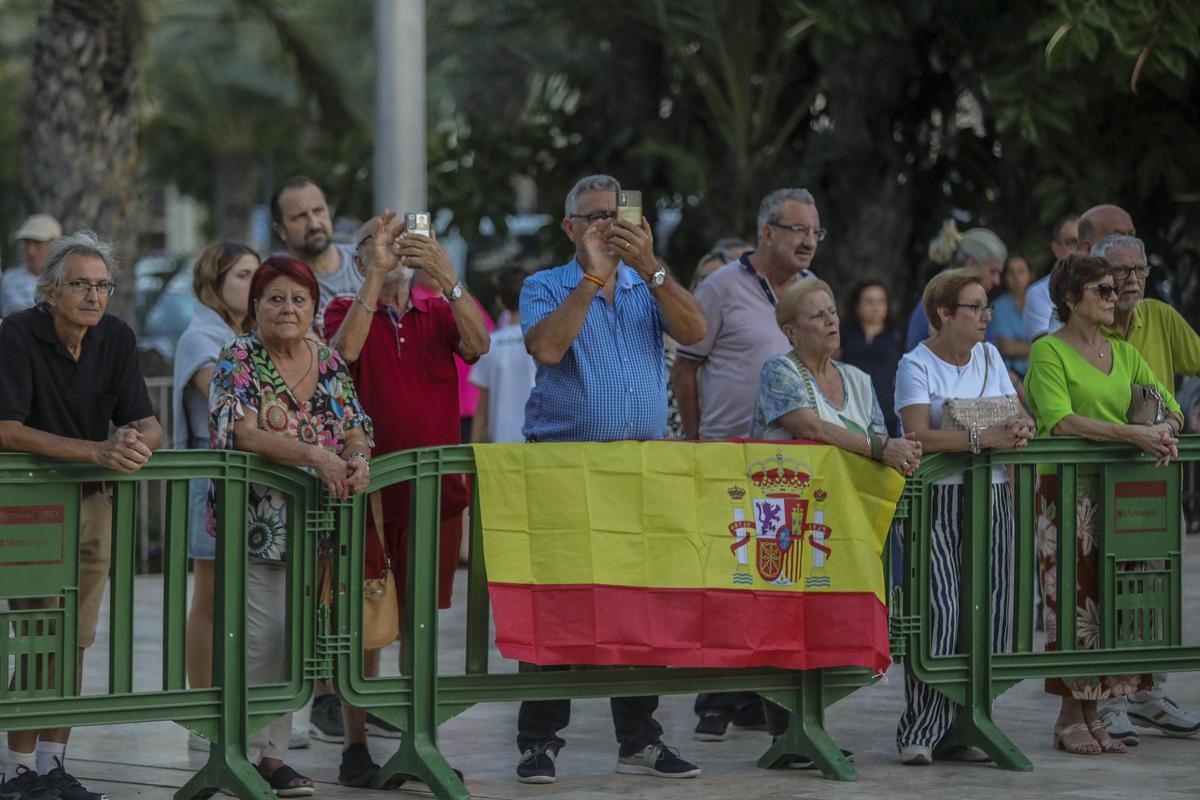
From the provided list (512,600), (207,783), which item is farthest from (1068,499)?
(207,783)

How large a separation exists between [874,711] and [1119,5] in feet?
19.2

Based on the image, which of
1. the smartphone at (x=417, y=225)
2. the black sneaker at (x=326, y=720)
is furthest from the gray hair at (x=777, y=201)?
the black sneaker at (x=326, y=720)

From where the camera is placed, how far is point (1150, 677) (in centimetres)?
796

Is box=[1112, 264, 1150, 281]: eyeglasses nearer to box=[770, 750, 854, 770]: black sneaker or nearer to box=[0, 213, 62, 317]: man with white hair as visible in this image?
box=[770, 750, 854, 770]: black sneaker

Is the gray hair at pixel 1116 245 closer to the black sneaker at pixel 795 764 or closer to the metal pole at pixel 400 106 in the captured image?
the black sneaker at pixel 795 764

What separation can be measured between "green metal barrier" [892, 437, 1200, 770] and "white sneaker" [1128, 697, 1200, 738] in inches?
13.6

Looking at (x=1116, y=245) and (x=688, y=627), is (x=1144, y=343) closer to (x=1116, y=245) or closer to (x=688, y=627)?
(x=1116, y=245)

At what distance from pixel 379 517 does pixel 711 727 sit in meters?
1.78

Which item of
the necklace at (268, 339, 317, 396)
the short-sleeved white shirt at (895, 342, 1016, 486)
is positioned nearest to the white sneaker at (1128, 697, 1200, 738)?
the short-sleeved white shirt at (895, 342, 1016, 486)

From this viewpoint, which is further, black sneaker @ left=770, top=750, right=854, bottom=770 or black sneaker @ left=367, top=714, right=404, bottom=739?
black sneaker @ left=367, top=714, right=404, bottom=739

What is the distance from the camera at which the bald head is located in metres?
8.57

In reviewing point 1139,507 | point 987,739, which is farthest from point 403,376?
point 1139,507

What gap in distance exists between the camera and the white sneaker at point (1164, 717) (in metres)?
8.04

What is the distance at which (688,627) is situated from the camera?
7.04 m
